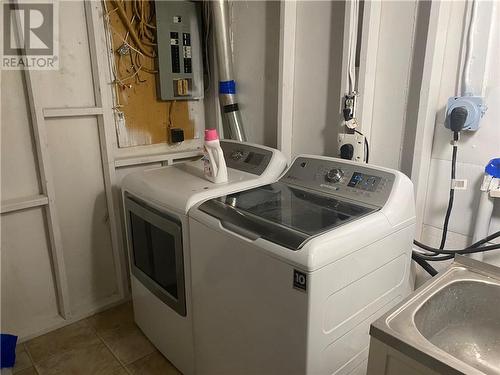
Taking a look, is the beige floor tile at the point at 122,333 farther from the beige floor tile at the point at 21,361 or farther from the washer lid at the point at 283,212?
the washer lid at the point at 283,212

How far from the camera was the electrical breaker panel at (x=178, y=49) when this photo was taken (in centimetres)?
200

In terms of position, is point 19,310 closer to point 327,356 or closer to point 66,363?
point 66,363

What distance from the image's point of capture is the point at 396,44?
1.47m

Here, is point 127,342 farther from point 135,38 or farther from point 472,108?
point 472,108

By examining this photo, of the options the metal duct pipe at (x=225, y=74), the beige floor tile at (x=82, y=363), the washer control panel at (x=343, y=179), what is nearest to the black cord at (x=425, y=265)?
the washer control panel at (x=343, y=179)

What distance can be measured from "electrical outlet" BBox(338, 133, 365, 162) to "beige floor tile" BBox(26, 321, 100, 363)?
157 cm

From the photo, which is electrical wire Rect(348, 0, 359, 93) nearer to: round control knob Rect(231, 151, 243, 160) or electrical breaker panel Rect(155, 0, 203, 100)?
round control knob Rect(231, 151, 243, 160)

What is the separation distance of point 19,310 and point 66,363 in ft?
1.27

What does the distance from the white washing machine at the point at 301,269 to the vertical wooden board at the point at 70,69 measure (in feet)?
3.31

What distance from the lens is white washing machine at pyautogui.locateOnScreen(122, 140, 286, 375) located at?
1427mm

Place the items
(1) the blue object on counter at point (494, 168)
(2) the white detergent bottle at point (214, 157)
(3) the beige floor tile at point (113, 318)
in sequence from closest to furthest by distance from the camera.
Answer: (1) the blue object on counter at point (494, 168)
(2) the white detergent bottle at point (214, 157)
(3) the beige floor tile at point (113, 318)

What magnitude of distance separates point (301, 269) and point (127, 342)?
133 cm

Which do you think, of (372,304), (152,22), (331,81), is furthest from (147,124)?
(372,304)

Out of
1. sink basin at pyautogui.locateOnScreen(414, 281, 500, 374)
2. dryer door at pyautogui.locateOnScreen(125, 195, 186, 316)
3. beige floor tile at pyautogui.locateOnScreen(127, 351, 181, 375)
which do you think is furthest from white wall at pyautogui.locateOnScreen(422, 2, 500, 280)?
beige floor tile at pyautogui.locateOnScreen(127, 351, 181, 375)
